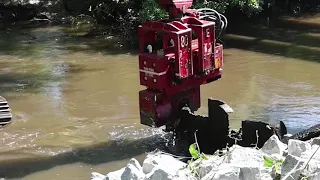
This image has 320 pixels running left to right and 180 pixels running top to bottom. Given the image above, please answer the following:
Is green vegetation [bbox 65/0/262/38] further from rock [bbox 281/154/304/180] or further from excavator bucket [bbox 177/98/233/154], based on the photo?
rock [bbox 281/154/304/180]

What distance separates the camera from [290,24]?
49.8 feet

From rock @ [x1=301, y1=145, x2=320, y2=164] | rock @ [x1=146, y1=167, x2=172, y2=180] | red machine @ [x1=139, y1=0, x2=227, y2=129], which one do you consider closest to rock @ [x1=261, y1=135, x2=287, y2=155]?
rock @ [x1=301, y1=145, x2=320, y2=164]

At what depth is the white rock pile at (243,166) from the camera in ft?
11.1

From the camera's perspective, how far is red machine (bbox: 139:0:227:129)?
5.83m

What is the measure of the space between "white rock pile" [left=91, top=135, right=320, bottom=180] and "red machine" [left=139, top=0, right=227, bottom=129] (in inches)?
73.7

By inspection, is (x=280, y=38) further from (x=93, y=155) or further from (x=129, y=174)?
(x=129, y=174)

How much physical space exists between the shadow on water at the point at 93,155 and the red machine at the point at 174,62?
47 centimetres

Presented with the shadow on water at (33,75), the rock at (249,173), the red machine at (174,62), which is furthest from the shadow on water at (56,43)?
the rock at (249,173)

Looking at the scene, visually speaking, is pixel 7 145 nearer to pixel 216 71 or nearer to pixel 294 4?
pixel 216 71

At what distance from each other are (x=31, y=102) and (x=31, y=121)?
3.37 ft

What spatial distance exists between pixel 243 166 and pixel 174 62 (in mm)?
2546

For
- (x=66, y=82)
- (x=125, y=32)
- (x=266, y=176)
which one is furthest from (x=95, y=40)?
(x=266, y=176)

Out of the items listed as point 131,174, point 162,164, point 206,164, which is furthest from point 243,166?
point 131,174

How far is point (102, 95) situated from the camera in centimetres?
898
